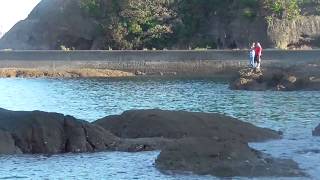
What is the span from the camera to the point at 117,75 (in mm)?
63094

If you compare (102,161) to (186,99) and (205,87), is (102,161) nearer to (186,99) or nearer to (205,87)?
(186,99)

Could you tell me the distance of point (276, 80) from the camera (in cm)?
4606

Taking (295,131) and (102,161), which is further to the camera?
(295,131)

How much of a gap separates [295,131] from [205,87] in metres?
24.0

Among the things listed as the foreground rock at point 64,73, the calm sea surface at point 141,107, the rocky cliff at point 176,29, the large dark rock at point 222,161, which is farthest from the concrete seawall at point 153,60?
the large dark rock at point 222,161

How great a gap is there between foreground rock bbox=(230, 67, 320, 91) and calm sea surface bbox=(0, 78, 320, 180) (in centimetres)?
138

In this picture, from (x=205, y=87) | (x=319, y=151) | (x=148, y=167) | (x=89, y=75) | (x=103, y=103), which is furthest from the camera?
(x=89, y=75)

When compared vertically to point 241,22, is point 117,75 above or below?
below

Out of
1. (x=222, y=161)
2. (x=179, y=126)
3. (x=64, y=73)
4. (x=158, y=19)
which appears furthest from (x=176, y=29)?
(x=222, y=161)

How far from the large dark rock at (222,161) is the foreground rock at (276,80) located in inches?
1111

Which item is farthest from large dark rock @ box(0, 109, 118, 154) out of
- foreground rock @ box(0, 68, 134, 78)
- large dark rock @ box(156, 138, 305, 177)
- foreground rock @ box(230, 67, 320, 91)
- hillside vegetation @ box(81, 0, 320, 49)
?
hillside vegetation @ box(81, 0, 320, 49)

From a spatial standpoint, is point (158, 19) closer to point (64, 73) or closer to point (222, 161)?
point (64, 73)

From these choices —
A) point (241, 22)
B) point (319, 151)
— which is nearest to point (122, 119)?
point (319, 151)

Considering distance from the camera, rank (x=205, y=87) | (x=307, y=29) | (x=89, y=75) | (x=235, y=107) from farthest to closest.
Answer: (x=307, y=29) < (x=89, y=75) < (x=205, y=87) < (x=235, y=107)
